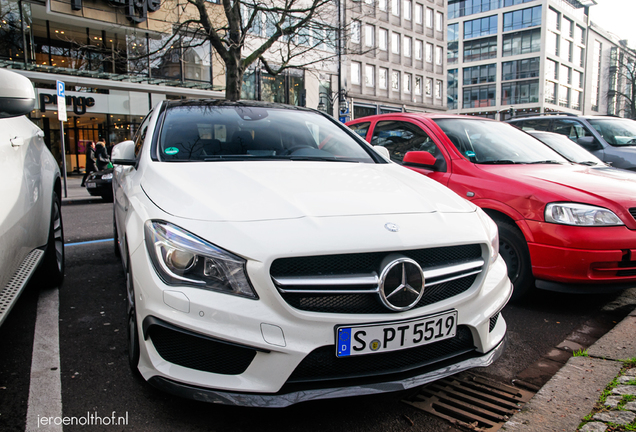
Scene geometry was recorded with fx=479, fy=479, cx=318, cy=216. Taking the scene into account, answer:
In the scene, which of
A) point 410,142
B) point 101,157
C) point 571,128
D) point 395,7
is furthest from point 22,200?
point 395,7

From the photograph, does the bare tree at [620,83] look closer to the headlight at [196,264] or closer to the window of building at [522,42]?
the window of building at [522,42]

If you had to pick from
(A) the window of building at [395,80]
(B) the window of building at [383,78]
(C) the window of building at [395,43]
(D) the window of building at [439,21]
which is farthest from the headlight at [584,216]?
(D) the window of building at [439,21]

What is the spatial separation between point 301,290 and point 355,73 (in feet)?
127

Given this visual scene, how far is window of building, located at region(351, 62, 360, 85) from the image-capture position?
125ft

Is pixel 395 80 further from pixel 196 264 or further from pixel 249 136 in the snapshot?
pixel 196 264

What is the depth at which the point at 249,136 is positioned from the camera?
3148 mm

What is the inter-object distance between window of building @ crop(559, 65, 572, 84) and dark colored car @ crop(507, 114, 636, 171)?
67.4 meters

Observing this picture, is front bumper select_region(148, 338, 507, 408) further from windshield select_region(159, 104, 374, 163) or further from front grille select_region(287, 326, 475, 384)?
windshield select_region(159, 104, 374, 163)

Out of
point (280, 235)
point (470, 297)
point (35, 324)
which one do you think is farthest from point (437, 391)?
point (35, 324)

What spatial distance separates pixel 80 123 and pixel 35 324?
21095mm

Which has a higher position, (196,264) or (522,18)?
(522,18)

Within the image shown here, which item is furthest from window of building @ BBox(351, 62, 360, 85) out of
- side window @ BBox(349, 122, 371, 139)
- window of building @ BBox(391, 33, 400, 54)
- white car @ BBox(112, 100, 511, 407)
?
white car @ BBox(112, 100, 511, 407)

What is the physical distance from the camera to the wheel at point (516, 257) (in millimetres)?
3559

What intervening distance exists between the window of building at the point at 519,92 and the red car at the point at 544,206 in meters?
67.5
